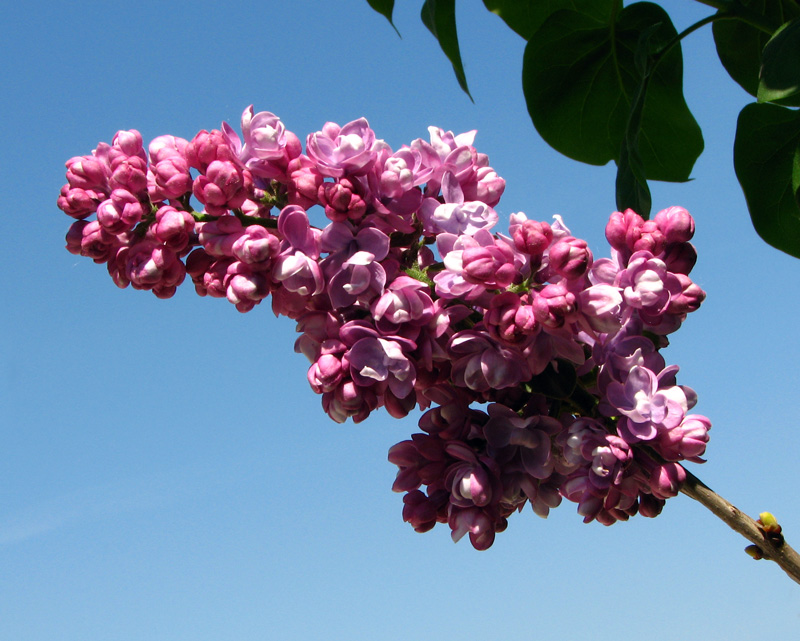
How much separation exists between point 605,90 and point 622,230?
0.73 metres

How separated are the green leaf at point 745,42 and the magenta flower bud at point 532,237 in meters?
→ 0.88

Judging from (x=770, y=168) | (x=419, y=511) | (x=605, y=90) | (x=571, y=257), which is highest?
(x=605, y=90)

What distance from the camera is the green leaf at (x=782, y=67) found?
83cm

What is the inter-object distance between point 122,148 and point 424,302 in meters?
0.38

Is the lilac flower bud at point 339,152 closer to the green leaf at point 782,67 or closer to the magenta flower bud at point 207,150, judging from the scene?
the magenta flower bud at point 207,150

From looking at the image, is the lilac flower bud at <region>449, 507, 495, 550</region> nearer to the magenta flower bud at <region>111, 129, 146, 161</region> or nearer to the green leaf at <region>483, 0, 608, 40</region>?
the magenta flower bud at <region>111, 129, 146, 161</region>

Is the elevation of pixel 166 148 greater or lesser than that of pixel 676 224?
greater

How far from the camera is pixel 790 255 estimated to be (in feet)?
4.18

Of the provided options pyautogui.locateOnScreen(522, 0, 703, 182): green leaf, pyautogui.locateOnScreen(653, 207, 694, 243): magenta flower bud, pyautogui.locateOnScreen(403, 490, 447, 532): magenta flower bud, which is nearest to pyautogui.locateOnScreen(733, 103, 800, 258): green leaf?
pyautogui.locateOnScreen(522, 0, 703, 182): green leaf

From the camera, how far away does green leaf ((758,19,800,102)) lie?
0.83 meters

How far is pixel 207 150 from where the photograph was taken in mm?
781

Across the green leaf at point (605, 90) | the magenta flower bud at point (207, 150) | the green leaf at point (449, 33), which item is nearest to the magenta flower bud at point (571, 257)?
the magenta flower bud at point (207, 150)

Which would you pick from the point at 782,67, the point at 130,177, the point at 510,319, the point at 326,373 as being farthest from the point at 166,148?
the point at 782,67

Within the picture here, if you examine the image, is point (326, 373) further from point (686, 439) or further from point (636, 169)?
point (636, 169)
